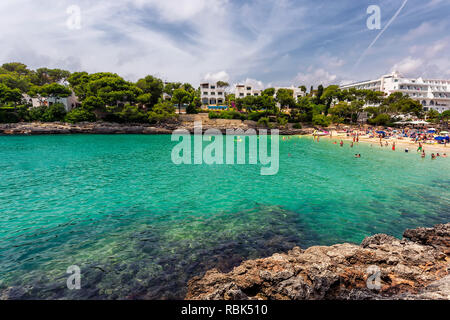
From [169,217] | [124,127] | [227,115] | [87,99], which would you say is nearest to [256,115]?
[227,115]

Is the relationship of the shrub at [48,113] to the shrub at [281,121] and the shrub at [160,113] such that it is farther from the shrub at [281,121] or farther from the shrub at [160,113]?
the shrub at [281,121]

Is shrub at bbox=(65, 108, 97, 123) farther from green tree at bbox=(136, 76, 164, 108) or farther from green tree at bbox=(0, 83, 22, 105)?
green tree at bbox=(136, 76, 164, 108)

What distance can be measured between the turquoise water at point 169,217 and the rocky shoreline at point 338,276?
1527mm

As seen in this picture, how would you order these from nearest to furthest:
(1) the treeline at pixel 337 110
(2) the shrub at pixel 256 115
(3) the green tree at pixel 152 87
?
(1) the treeline at pixel 337 110
(2) the shrub at pixel 256 115
(3) the green tree at pixel 152 87

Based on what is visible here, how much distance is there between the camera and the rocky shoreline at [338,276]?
6362 mm

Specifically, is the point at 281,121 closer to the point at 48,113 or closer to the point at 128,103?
the point at 128,103

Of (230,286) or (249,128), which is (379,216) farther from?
(249,128)

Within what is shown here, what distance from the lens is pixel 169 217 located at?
13359mm

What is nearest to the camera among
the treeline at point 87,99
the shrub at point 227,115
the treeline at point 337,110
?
the treeline at point 87,99

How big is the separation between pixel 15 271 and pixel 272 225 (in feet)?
37.3

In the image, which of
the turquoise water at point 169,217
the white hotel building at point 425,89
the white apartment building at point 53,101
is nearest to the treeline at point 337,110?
the white hotel building at point 425,89

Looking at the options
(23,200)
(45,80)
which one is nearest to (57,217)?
(23,200)

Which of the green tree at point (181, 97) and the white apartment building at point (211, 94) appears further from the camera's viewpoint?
the white apartment building at point (211, 94)

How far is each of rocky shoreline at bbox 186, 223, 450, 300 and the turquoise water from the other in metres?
1.53
